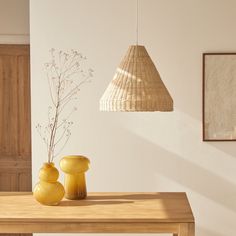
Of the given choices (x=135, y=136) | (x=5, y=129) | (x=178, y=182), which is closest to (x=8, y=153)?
(x=5, y=129)

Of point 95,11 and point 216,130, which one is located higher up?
point 95,11

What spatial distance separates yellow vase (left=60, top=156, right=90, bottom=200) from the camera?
3278 millimetres

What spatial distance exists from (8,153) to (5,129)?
0.81 feet

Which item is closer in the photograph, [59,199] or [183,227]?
[183,227]

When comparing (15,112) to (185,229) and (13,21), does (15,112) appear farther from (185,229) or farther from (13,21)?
(185,229)

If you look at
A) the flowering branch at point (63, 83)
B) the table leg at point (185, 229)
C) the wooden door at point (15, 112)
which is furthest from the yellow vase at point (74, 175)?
the wooden door at point (15, 112)

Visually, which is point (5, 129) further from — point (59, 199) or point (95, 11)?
point (59, 199)

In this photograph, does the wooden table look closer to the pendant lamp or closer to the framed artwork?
the pendant lamp

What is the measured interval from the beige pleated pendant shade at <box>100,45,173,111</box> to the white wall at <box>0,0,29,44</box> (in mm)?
2863

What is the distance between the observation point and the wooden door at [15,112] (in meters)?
5.51

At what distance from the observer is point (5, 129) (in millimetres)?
5543

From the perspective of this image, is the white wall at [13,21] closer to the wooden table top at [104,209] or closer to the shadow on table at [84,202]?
the wooden table top at [104,209]

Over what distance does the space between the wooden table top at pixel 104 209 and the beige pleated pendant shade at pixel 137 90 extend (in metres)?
0.59

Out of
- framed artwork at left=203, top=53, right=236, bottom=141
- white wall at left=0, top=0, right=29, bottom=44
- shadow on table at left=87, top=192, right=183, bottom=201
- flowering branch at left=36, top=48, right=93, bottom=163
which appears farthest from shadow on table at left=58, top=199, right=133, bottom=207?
white wall at left=0, top=0, right=29, bottom=44
